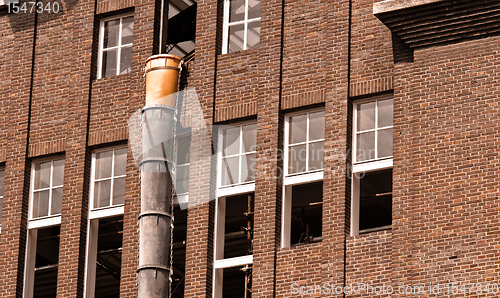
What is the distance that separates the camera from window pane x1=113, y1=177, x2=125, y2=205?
23484 mm

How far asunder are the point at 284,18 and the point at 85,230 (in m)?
6.45

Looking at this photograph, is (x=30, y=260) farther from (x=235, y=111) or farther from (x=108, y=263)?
(x=235, y=111)

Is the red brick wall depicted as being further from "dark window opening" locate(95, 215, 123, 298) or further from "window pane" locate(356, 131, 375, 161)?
"dark window opening" locate(95, 215, 123, 298)

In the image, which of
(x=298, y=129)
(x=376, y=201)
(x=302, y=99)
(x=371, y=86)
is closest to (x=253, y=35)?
(x=302, y=99)

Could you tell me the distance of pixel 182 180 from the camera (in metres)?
22.8

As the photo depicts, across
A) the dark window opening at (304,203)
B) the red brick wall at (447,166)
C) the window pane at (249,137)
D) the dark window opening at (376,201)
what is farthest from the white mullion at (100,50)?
the red brick wall at (447,166)

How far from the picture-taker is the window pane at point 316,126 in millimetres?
21766

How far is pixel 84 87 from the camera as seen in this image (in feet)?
80.5

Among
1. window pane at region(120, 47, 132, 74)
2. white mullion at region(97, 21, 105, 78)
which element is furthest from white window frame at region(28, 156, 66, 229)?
window pane at region(120, 47, 132, 74)

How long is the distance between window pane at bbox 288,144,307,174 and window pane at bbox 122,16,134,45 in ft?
18.0

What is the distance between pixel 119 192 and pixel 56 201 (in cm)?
168

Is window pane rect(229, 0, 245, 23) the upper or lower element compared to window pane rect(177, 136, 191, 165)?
upper

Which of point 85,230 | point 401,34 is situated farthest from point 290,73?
point 85,230

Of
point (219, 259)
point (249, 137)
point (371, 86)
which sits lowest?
point (219, 259)
